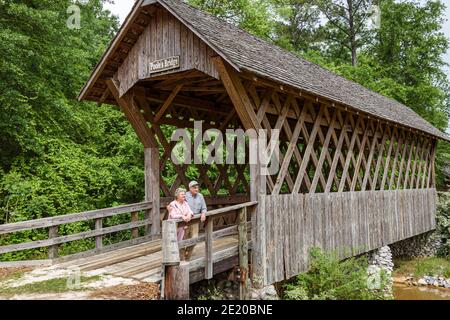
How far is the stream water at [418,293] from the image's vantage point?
12773mm

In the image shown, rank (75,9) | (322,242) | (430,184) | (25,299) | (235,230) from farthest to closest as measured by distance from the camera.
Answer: (430,184) → (75,9) → (322,242) → (235,230) → (25,299)

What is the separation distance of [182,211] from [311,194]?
Result: 2923 millimetres

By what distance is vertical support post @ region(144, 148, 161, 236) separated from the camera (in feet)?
31.6

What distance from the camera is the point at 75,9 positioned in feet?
46.2

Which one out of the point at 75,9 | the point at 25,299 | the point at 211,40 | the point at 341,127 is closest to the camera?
the point at 25,299

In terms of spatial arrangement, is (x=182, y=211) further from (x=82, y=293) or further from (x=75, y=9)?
(x=75, y=9)

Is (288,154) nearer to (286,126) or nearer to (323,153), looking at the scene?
(286,126)

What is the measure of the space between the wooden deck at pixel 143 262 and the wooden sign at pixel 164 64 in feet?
11.1

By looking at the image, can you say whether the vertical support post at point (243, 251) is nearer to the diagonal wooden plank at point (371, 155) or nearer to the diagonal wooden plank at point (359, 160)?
the diagonal wooden plank at point (359, 160)

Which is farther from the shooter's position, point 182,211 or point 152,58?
point 152,58

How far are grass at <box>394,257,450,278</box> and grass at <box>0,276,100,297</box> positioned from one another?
1272cm

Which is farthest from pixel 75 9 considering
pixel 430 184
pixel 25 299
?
pixel 430 184

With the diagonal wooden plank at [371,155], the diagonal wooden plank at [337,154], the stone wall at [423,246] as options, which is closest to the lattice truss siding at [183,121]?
the diagonal wooden plank at [337,154]

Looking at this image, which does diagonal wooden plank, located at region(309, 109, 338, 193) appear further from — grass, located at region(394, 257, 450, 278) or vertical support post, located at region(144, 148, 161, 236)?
grass, located at region(394, 257, 450, 278)
